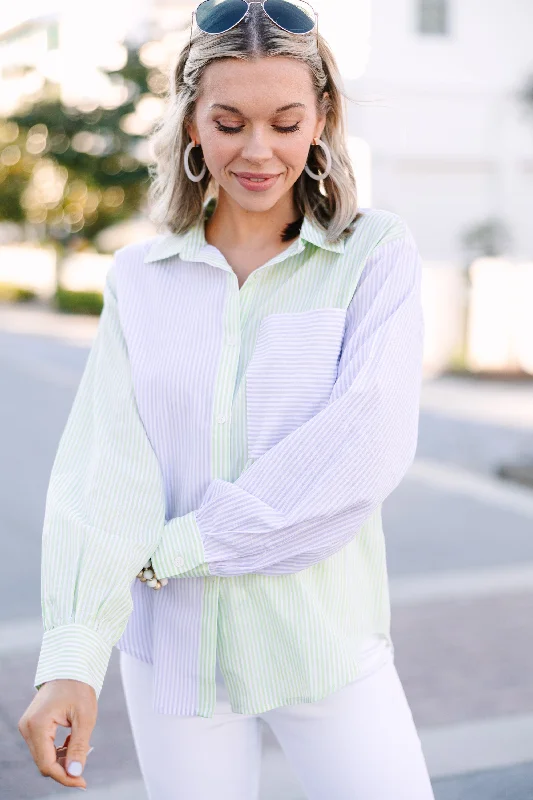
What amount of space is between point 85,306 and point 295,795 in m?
18.5

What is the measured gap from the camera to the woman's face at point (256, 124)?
184 centimetres

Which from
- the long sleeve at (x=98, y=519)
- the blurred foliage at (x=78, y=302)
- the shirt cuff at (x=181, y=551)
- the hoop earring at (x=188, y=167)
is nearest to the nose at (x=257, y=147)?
the hoop earring at (x=188, y=167)

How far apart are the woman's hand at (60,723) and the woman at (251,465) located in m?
0.04

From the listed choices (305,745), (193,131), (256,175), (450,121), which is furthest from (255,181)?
(450,121)

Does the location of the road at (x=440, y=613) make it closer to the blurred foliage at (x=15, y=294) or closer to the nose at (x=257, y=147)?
the nose at (x=257, y=147)

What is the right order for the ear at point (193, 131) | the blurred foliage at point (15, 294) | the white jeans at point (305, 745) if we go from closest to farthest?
the white jeans at point (305, 745), the ear at point (193, 131), the blurred foliage at point (15, 294)

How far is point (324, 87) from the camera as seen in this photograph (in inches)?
78.6

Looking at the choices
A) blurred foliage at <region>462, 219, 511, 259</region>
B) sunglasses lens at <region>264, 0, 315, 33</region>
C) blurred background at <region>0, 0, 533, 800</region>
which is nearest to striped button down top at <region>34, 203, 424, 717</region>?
sunglasses lens at <region>264, 0, 315, 33</region>

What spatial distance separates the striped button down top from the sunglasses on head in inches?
12.4

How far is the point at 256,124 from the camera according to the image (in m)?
1.86

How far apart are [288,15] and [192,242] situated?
41 centimetres

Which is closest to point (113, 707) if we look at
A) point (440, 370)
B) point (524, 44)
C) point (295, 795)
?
point (295, 795)

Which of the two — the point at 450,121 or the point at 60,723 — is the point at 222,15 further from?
the point at 450,121

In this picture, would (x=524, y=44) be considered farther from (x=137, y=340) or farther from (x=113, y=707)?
(x=137, y=340)
